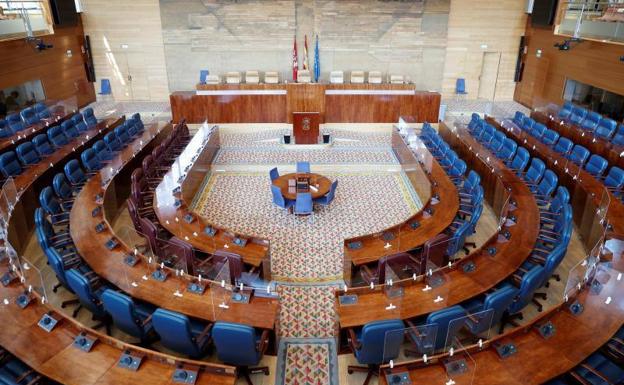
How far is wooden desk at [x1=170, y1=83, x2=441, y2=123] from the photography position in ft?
58.0

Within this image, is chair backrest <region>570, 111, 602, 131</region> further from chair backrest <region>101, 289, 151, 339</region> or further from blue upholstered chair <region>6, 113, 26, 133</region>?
blue upholstered chair <region>6, 113, 26, 133</region>

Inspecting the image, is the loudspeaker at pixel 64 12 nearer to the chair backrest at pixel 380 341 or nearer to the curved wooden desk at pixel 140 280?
the curved wooden desk at pixel 140 280

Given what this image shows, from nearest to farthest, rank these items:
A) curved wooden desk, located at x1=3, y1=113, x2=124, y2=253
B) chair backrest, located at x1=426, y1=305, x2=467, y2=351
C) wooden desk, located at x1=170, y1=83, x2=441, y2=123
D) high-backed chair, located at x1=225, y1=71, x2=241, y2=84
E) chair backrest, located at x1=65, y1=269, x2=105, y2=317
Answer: chair backrest, located at x1=426, y1=305, x2=467, y2=351 < chair backrest, located at x1=65, y1=269, x2=105, y2=317 < curved wooden desk, located at x1=3, y1=113, x2=124, y2=253 < wooden desk, located at x1=170, y1=83, x2=441, y2=123 < high-backed chair, located at x1=225, y1=71, x2=241, y2=84

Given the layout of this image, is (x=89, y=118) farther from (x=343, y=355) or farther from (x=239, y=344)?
(x=343, y=355)

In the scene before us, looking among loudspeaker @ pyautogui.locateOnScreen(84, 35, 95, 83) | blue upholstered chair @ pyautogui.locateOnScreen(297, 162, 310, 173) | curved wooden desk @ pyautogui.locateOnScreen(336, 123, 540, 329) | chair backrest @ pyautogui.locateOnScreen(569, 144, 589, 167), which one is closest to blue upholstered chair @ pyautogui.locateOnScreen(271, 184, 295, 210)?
blue upholstered chair @ pyautogui.locateOnScreen(297, 162, 310, 173)

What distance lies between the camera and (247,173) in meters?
13.4

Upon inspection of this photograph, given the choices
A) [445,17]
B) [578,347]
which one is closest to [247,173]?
[578,347]

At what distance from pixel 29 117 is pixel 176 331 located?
1169 cm

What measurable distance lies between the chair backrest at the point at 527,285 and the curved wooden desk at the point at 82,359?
4249mm

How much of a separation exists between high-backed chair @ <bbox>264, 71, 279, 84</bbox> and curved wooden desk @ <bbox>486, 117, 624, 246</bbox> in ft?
38.5

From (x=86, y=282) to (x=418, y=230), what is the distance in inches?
224

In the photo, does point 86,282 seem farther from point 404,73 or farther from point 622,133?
point 404,73

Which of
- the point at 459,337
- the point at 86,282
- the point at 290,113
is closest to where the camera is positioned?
the point at 459,337

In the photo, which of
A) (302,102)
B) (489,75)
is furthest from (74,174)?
(489,75)
